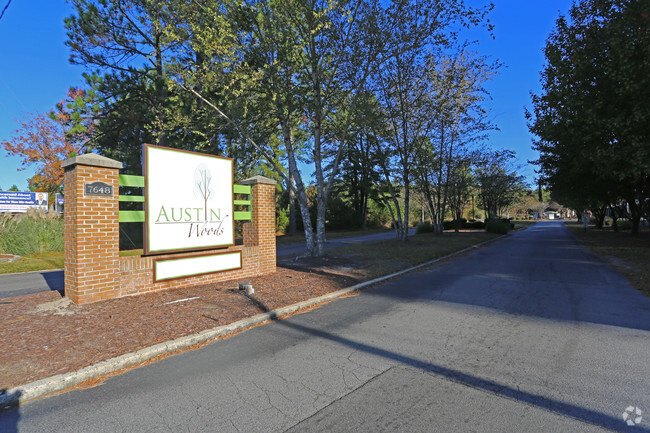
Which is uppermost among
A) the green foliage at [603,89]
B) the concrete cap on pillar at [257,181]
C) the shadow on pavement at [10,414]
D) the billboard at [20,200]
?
the green foliage at [603,89]

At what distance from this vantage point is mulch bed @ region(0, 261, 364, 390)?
3.91 m

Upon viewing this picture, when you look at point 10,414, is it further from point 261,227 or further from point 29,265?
point 29,265

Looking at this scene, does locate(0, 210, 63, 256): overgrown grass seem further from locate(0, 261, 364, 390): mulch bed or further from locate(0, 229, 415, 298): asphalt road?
locate(0, 261, 364, 390): mulch bed

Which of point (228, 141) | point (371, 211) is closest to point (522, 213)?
point (371, 211)

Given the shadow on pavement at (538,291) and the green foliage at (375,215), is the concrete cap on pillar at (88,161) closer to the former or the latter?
the shadow on pavement at (538,291)

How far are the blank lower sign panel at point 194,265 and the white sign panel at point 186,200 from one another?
263 millimetres

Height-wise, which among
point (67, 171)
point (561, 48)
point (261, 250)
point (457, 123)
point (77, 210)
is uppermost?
point (561, 48)

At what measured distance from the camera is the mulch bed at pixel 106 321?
3.91 metres

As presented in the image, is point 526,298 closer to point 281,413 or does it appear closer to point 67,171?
point 281,413

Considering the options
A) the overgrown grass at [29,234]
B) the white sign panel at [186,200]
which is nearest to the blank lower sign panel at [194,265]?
the white sign panel at [186,200]

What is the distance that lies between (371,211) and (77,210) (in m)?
41.0

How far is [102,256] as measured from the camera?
19.5ft

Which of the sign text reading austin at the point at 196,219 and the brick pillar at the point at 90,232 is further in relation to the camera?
the sign text reading austin at the point at 196,219

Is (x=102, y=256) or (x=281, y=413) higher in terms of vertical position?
(x=102, y=256)
